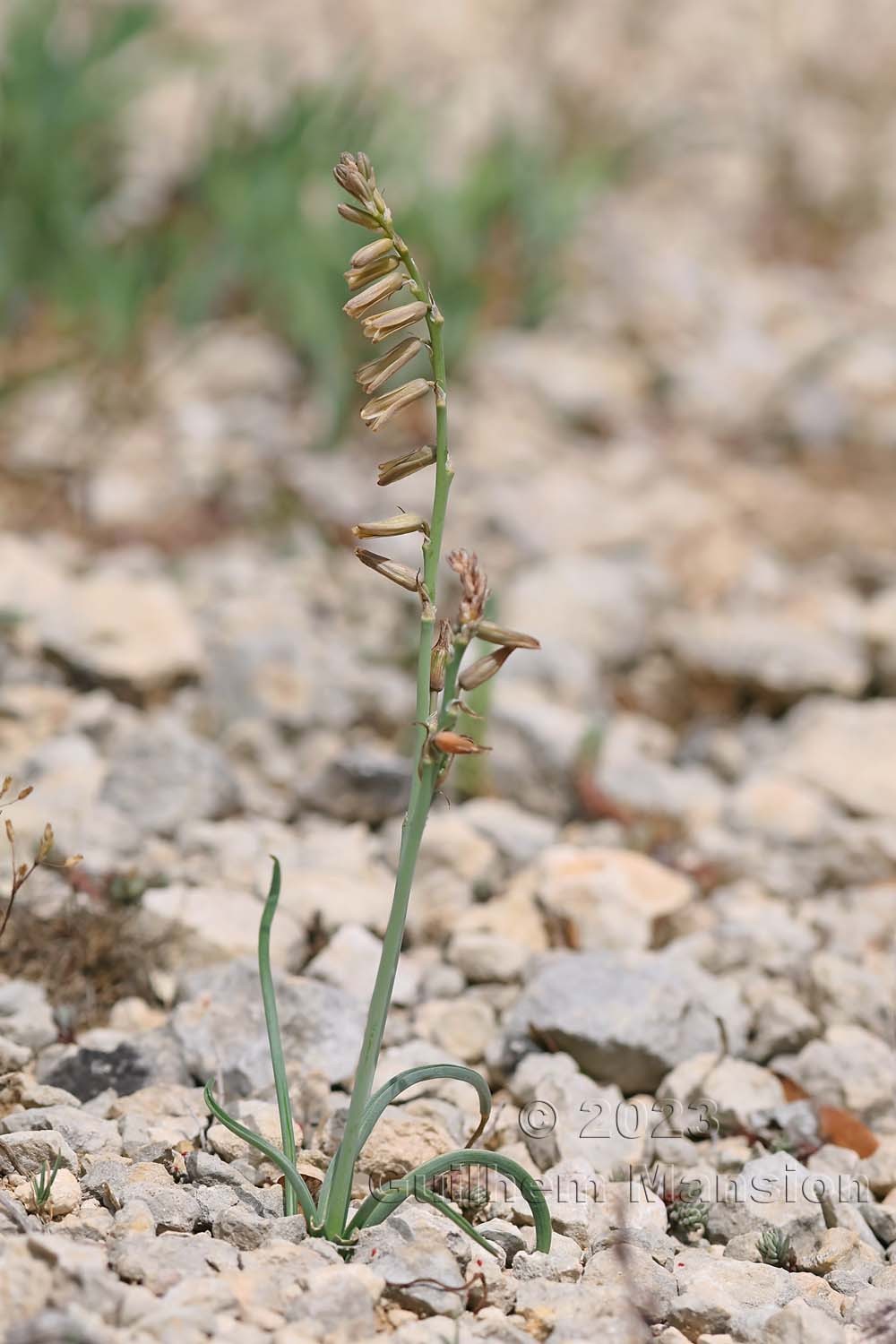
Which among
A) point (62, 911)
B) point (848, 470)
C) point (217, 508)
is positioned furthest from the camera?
point (848, 470)

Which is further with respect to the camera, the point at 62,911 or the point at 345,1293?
the point at 62,911

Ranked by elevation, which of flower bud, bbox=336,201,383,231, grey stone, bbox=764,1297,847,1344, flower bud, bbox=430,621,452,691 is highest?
flower bud, bbox=336,201,383,231

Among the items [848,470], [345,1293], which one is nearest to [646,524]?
[848,470]

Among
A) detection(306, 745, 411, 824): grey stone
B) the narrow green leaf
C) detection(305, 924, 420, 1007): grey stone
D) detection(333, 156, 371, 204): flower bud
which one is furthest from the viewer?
detection(306, 745, 411, 824): grey stone

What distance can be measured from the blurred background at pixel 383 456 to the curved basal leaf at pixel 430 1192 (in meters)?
0.70

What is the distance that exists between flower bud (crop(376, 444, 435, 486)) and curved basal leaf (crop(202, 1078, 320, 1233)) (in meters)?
0.66

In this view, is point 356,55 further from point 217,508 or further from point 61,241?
point 217,508

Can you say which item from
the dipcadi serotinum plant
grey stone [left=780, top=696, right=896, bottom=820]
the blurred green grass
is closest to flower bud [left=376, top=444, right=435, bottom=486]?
the dipcadi serotinum plant

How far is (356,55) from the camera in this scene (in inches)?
236

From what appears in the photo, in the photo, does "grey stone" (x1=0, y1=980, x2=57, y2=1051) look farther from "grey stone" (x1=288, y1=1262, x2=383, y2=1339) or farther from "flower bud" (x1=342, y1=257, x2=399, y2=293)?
"flower bud" (x1=342, y1=257, x2=399, y2=293)

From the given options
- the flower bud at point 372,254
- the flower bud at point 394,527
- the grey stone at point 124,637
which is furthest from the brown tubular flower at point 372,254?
the grey stone at point 124,637

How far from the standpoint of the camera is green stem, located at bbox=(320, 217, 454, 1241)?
1382mm

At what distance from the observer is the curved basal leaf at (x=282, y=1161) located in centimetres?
145

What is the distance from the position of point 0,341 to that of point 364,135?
4.76 feet
